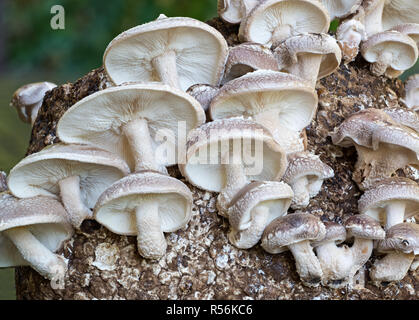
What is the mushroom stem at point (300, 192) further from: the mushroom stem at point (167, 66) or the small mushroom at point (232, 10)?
the small mushroom at point (232, 10)

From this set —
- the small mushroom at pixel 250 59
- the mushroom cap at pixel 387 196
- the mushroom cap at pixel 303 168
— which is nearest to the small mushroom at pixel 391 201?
the mushroom cap at pixel 387 196

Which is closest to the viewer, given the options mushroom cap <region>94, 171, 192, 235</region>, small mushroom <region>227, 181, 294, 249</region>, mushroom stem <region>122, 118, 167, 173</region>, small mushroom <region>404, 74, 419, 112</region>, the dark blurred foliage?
mushroom cap <region>94, 171, 192, 235</region>

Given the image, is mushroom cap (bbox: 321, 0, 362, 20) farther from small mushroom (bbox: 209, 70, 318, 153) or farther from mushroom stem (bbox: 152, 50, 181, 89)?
mushroom stem (bbox: 152, 50, 181, 89)

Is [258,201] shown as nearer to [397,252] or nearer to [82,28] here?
[397,252]

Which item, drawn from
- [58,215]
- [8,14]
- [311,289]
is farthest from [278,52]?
[8,14]

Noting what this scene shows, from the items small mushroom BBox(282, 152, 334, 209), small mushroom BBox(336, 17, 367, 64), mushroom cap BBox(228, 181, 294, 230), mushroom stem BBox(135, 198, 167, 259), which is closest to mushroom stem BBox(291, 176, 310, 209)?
small mushroom BBox(282, 152, 334, 209)

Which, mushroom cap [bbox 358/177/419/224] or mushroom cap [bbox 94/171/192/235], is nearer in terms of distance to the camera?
mushroom cap [bbox 94/171/192/235]
